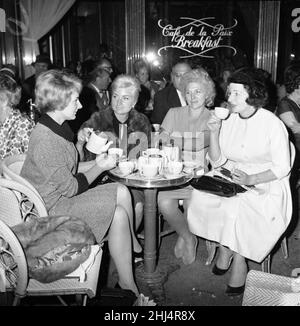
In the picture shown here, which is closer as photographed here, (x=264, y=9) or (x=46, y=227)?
(x=46, y=227)

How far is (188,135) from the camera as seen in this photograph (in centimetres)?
328

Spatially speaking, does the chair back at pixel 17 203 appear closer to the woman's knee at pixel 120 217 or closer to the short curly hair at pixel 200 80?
the woman's knee at pixel 120 217

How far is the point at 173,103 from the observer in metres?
4.49

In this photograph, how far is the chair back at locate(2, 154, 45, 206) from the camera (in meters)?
2.16

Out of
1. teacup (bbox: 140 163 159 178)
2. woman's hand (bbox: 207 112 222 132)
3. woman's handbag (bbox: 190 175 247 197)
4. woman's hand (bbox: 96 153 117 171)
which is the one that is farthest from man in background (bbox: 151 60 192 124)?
woman's hand (bbox: 96 153 117 171)

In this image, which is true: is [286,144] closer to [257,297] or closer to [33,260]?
[257,297]

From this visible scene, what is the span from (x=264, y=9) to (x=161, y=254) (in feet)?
16.1

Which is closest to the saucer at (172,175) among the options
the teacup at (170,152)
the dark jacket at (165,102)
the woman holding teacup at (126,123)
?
the teacup at (170,152)

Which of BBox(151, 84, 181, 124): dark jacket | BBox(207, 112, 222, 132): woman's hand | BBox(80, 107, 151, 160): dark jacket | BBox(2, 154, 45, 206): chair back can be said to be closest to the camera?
BBox(2, 154, 45, 206): chair back

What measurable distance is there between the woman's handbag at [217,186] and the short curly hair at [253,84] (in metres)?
0.59

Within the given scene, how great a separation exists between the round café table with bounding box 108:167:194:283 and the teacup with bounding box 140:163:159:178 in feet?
0.09

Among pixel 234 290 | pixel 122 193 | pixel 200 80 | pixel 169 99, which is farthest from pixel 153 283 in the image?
pixel 169 99

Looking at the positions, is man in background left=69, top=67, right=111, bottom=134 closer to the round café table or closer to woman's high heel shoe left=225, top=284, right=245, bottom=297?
the round café table
